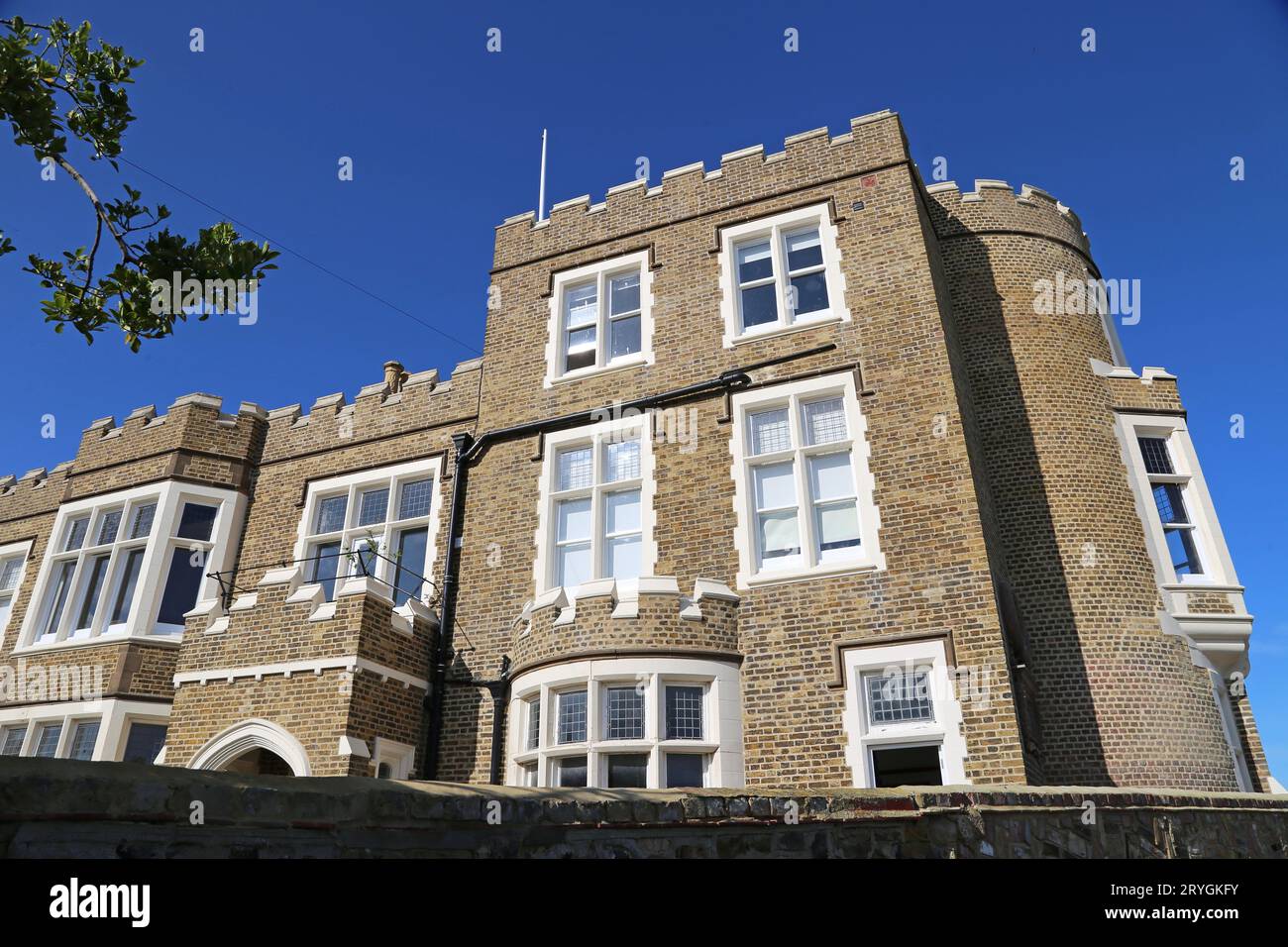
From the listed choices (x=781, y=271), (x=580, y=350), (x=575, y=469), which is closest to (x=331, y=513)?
(x=575, y=469)

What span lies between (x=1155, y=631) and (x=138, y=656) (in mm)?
15357

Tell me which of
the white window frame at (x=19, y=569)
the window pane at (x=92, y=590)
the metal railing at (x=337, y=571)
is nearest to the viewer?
the metal railing at (x=337, y=571)

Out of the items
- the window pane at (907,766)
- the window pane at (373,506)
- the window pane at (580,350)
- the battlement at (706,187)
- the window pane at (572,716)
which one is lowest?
the window pane at (907,766)

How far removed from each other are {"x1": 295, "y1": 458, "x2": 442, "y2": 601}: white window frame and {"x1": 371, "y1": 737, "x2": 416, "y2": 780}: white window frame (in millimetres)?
2820

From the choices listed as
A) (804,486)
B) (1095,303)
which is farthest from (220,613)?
(1095,303)

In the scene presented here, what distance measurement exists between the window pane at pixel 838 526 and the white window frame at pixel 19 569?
619 inches

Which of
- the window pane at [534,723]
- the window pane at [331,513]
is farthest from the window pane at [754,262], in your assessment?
the window pane at [331,513]

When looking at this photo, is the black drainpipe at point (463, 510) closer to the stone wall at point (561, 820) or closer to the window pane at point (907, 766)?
the window pane at point (907, 766)

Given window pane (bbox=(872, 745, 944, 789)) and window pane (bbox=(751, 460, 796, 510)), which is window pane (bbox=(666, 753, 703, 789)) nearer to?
window pane (bbox=(872, 745, 944, 789))

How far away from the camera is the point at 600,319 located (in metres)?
14.0

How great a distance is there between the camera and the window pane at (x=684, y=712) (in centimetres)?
1013

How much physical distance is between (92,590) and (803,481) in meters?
13.1

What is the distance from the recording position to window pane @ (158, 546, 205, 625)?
15.0 m
